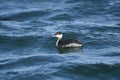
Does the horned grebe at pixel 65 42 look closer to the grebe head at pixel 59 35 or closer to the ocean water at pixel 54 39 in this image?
the grebe head at pixel 59 35

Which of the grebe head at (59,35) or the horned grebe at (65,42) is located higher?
the grebe head at (59,35)

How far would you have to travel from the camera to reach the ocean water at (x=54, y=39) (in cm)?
2717

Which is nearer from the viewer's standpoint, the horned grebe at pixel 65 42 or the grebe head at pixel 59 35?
the horned grebe at pixel 65 42

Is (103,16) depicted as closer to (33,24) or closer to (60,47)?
(33,24)

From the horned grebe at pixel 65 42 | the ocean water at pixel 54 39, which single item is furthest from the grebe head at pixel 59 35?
the ocean water at pixel 54 39

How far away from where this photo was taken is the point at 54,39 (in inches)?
1296

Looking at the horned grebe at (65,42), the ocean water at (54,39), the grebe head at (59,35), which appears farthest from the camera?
the grebe head at (59,35)

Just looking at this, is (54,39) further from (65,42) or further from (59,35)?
(65,42)

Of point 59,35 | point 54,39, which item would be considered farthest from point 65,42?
point 54,39

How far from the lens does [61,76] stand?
87.5 ft

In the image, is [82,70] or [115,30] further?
[115,30]

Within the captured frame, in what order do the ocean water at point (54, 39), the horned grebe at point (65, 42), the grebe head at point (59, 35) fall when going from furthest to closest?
the grebe head at point (59, 35)
the horned grebe at point (65, 42)
the ocean water at point (54, 39)

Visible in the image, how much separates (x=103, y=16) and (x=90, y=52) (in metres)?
7.80

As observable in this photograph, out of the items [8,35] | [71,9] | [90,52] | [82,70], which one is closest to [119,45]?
[90,52]
